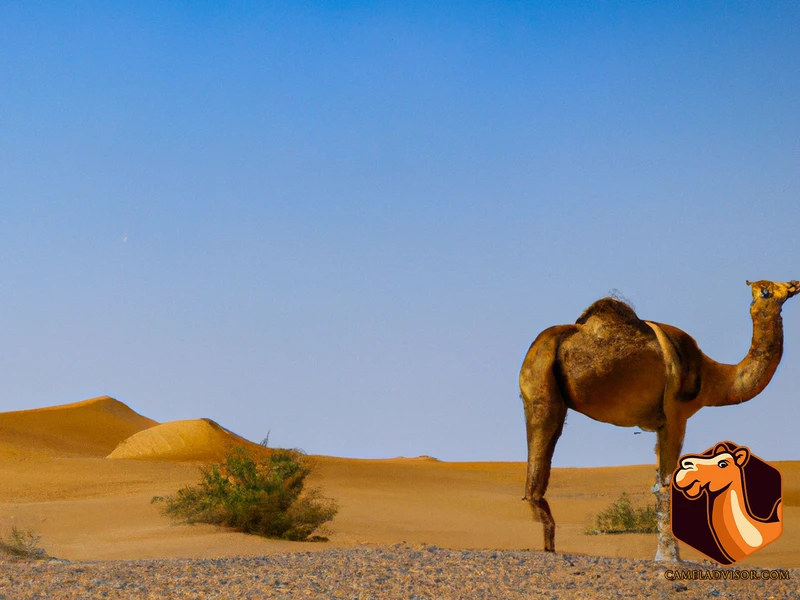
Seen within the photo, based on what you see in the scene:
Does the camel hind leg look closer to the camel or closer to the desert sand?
the camel

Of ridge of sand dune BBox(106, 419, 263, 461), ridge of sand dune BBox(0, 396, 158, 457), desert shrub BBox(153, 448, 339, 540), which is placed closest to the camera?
desert shrub BBox(153, 448, 339, 540)

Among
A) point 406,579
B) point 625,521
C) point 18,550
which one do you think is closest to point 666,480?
point 406,579

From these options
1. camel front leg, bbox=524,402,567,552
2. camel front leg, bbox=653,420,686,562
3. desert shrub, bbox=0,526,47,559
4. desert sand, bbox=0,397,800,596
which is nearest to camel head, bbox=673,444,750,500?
camel front leg, bbox=653,420,686,562

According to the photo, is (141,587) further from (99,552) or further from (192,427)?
(192,427)

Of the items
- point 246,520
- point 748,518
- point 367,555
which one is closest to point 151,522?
point 246,520

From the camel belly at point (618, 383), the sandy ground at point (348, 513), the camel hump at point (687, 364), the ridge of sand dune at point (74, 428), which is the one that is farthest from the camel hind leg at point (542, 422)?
the ridge of sand dune at point (74, 428)

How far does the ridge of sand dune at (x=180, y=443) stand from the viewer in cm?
4043

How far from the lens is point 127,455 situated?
41.0 meters

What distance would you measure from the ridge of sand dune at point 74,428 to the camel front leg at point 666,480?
109ft

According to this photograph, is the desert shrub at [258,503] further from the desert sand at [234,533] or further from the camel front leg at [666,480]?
the camel front leg at [666,480]

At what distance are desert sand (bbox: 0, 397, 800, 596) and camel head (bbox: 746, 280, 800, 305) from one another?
3.81 metres

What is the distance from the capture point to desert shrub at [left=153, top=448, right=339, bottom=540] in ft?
59.1

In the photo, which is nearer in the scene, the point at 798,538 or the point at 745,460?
the point at 745,460

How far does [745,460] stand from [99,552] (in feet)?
34.0
